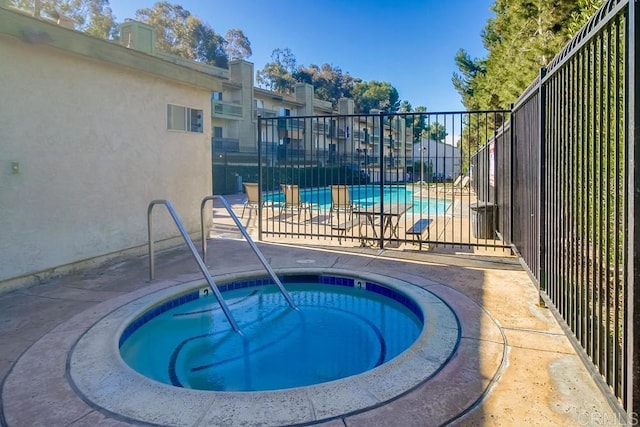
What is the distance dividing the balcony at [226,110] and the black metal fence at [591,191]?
23.9m

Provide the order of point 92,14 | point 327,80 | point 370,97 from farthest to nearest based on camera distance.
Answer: point 370,97 < point 327,80 < point 92,14

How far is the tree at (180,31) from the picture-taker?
124 ft

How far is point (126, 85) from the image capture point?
19.0ft

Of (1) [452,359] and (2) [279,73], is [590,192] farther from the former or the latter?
(2) [279,73]

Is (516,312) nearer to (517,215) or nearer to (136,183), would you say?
(517,215)

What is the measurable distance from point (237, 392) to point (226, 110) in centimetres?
2609

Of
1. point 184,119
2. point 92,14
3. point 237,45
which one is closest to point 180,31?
point 237,45

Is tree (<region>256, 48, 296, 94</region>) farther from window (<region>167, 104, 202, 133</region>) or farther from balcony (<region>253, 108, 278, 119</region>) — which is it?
window (<region>167, 104, 202, 133</region>)

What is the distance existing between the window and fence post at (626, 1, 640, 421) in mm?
6251

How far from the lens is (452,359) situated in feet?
9.07

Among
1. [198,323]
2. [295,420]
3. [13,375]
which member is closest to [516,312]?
[295,420]

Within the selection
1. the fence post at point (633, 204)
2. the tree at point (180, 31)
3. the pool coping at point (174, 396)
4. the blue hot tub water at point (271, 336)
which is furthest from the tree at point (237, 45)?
the fence post at point (633, 204)

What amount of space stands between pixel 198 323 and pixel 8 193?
249 centimetres

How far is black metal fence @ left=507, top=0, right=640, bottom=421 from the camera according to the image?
1694 mm
